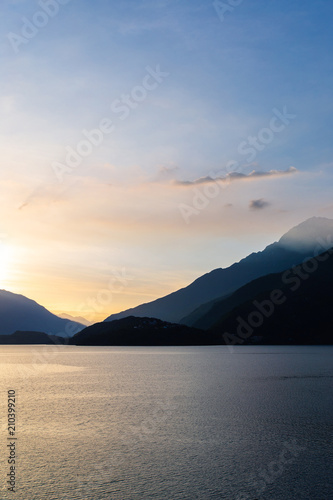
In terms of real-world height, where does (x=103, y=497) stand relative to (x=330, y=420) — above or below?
above

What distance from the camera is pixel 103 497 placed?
27.4 metres

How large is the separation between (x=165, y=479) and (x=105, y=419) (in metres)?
23.9

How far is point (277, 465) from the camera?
34031 millimetres

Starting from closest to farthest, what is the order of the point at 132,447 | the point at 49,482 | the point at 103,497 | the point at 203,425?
the point at 103,497 < the point at 49,482 < the point at 132,447 < the point at 203,425

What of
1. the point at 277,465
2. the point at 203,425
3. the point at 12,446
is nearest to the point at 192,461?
the point at 277,465

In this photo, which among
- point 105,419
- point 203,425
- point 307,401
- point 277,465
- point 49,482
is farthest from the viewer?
point 307,401

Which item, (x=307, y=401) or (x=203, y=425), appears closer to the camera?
(x=203, y=425)

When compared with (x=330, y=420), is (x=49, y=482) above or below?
above

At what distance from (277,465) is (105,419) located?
25.1 meters

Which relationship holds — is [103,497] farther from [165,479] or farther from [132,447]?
[132,447]

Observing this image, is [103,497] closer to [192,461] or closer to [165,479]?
[165,479]

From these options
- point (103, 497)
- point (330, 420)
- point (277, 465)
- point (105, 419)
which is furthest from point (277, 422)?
A: point (103, 497)

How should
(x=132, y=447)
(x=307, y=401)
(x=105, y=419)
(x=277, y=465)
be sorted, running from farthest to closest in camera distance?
(x=307, y=401), (x=105, y=419), (x=132, y=447), (x=277, y=465)

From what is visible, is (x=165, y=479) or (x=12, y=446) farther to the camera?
(x=12, y=446)
